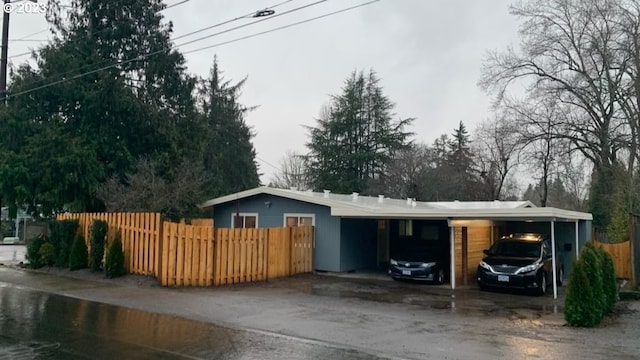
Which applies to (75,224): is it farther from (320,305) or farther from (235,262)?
(320,305)

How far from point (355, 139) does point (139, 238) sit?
2907cm

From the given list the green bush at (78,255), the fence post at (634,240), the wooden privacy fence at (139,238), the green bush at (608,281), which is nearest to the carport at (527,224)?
the fence post at (634,240)

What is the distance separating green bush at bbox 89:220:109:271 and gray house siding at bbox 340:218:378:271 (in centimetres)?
763

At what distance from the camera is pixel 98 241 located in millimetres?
15609

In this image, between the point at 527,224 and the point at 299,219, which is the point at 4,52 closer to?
the point at 299,219

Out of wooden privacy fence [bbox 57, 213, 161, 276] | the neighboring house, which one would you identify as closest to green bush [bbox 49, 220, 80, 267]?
wooden privacy fence [bbox 57, 213, 161, 276]

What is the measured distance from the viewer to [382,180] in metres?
39.4

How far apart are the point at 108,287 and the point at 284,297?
187 inches

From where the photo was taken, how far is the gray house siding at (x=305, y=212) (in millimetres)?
17844

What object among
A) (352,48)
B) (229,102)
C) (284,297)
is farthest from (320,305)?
(229,102)

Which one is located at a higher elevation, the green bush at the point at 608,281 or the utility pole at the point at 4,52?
the utility pole at the point at 4,52

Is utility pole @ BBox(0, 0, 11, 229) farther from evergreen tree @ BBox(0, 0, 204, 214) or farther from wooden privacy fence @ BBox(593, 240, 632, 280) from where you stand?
wooden privacy fence @ BBox(593, 240, 632, 280)

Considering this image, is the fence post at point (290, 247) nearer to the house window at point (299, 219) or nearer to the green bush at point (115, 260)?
the house window at point (299, 219)

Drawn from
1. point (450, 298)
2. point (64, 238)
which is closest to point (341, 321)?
point (450, 298)
